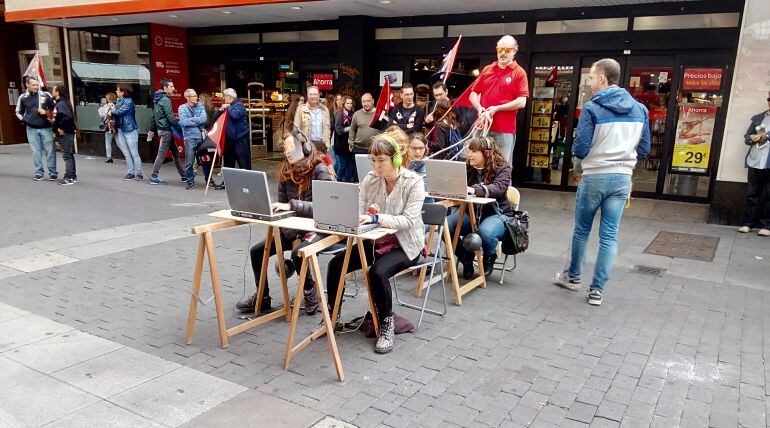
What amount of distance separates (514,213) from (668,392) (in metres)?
2.27

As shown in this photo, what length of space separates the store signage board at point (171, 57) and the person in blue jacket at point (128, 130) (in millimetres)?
2105

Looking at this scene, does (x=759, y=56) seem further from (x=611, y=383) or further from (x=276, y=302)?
(x=276, y=302)

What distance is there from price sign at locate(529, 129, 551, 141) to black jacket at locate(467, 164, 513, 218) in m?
5.26

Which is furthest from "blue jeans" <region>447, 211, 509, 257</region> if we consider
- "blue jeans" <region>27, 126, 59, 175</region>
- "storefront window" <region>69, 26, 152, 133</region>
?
"storefront window" <region>69, 26, 152, 133</region>

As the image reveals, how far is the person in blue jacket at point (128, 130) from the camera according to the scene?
10930 millimetres

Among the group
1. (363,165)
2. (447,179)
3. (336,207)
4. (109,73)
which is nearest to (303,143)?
(336,207)

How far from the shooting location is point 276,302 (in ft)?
15.8

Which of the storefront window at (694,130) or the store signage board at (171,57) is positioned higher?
the store signage board at (171,57)

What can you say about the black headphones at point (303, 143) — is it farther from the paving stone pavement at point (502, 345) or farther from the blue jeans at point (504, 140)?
the blue jeans at point (504, 140)

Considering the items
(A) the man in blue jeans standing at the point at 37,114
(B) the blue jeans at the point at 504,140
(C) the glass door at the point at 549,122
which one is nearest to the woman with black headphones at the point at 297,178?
(B) the blue jeans at the point at 504,140

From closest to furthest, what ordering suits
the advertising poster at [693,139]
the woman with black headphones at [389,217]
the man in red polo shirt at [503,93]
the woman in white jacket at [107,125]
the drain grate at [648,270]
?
the woman with black headphones at [389,217] → the drain grate at [648,270] → the man in red polo shirt at [503,93] → the advertising poster at [693,139] → the woman in white jacket at [107,125]

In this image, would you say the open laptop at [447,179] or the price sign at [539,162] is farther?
the price sign at [539,162]

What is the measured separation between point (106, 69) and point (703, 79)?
1346cm

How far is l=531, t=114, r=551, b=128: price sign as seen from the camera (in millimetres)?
10125
